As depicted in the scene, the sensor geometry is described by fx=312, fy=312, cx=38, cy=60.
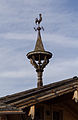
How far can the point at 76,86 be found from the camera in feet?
44.9

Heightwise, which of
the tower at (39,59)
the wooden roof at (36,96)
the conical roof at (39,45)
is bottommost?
the wooden roof at (36,96)

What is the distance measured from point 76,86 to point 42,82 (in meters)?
6.45

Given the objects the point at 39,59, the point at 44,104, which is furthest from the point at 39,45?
the point at 44,104

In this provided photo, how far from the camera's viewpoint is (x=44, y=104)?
14.4m

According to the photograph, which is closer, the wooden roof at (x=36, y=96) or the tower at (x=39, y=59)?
the wooden roof at (x=36, y=96)

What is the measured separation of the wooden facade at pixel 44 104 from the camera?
11.4 metres

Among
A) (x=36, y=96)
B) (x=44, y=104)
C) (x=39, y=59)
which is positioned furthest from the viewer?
(x=39, y=59)

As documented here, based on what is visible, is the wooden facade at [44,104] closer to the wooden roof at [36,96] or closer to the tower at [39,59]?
the wooden roof at [36,96]

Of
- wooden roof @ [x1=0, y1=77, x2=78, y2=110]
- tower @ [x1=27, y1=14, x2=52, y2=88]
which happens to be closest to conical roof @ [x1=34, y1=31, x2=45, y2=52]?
tower @ [x1=27, y1=14, x2=52, y2=88]

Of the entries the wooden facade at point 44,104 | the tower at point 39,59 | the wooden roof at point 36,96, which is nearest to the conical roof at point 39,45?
the tower at point 39,59

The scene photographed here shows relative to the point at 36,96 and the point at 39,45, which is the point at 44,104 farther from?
the point at 39,45

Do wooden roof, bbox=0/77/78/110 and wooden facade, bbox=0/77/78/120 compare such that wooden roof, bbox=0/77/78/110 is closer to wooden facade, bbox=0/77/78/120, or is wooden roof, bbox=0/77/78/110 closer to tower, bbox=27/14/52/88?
wooden facade, bbox=0/77/78/120

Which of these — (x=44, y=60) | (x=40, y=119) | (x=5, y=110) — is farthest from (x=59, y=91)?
(x=44, y=60)

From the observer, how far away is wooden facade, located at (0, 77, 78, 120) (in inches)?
448
